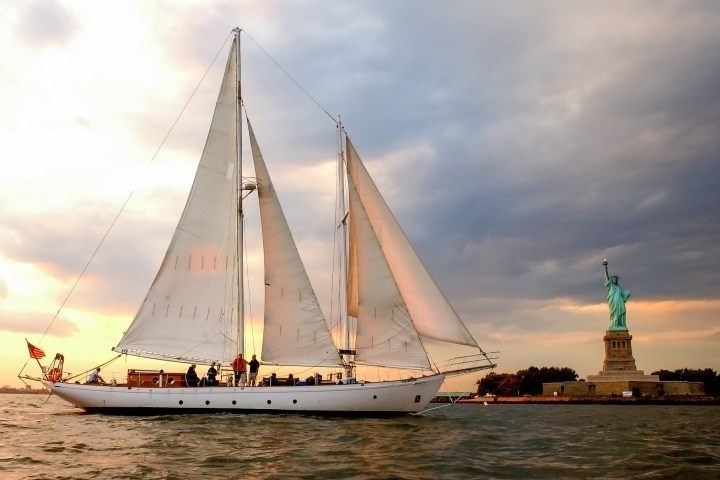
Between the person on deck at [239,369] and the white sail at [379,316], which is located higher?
the white sail at [379,316]

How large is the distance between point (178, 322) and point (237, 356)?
3.72m

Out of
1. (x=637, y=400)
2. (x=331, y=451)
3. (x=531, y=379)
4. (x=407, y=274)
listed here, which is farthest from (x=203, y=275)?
(x=531, y=379)

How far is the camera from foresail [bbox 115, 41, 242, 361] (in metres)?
33.2

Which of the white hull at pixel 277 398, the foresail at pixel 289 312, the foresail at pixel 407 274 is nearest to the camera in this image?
the white hull at pixel 277 398

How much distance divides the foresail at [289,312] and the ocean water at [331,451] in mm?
4953

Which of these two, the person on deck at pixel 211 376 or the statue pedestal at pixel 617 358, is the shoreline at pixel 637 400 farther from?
the person on deck at pixel 211 376

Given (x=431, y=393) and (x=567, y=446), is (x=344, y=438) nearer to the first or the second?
(x=567, y=446)

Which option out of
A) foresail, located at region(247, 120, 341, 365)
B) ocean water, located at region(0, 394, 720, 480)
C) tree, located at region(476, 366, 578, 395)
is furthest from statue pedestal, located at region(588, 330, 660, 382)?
foresail, located at region(247, 120, 341, 365)

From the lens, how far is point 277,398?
31156 mm

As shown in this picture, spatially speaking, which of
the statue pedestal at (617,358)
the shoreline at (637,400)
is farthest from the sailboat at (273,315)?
the statue pedestal at (617,358)

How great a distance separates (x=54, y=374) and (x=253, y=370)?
11.9m

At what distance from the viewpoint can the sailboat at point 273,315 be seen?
1246 inches

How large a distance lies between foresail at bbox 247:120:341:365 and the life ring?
11.9 m

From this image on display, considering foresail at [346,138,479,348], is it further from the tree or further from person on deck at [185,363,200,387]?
A: the tree
